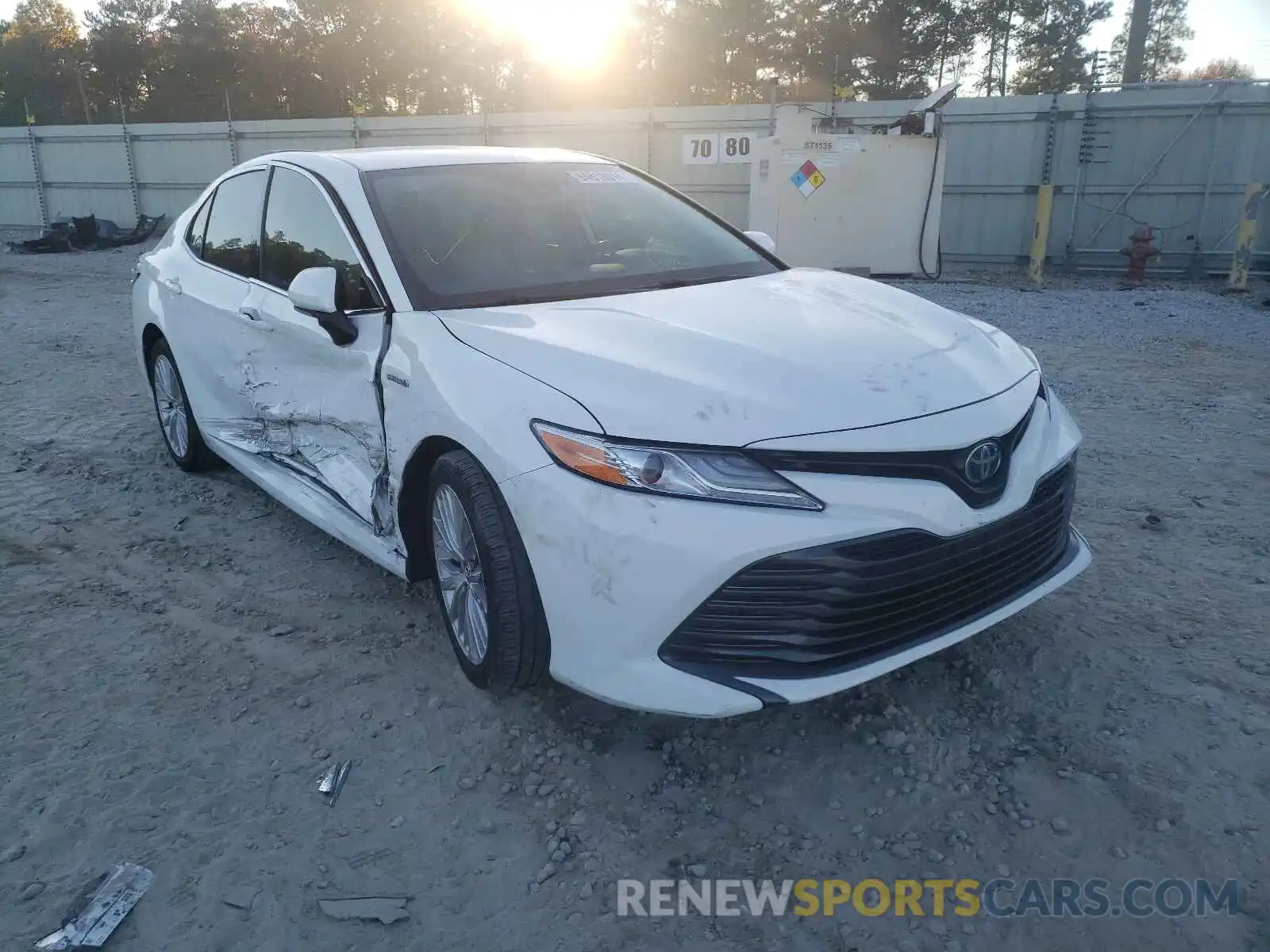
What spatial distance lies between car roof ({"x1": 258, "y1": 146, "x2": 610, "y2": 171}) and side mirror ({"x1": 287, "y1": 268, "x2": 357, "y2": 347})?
0.67 m

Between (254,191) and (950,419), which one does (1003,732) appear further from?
(254,191)

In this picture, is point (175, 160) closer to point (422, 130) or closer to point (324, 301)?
point (422, 130)

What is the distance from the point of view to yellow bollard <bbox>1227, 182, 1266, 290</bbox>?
11609 millimetres

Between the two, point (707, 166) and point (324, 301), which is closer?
point (324, 301)

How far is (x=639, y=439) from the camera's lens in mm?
2311

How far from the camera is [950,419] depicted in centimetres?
243

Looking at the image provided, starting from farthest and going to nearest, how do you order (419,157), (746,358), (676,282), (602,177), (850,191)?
1. (850,191)
2. (602,177)
3. (419,157)
4. (676,282)
5. (746,358)

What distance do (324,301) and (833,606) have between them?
1839 millimetres

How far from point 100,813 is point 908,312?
2702 millimetres

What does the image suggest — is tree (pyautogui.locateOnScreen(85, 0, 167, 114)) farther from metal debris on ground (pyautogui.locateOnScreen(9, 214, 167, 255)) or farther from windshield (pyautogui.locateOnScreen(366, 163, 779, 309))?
windshield (pyautogui.locateOnScreen(366, 163, 779, 309))

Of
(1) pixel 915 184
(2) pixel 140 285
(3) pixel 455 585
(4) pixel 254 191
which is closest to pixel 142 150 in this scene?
(1) pixel 915 184

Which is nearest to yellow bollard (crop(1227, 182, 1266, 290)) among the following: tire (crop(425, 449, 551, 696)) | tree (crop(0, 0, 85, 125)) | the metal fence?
the metal fence

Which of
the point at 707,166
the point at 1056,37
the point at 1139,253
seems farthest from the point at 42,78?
the point at 1139,253

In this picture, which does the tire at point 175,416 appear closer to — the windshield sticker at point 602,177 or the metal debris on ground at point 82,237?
the windshield sticker at point 602,177
